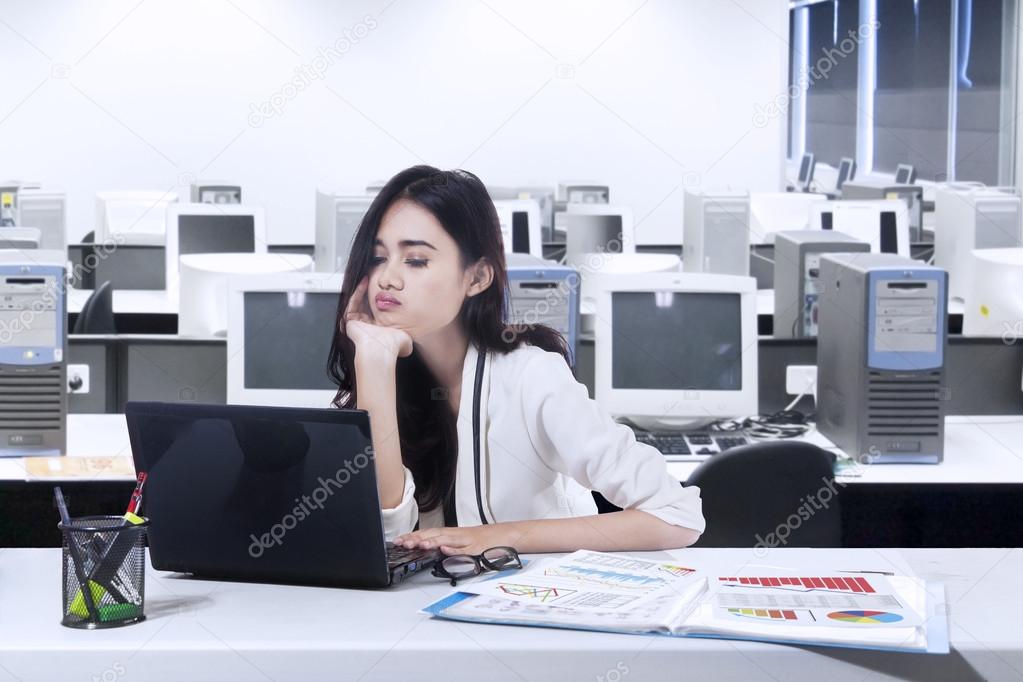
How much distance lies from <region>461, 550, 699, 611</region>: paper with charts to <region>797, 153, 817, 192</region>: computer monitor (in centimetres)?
1129

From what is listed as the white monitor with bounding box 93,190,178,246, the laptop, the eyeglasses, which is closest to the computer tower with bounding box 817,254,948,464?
the eyeglasses

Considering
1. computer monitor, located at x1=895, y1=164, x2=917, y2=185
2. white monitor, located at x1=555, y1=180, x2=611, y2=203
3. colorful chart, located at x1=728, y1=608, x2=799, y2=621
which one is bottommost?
colorful chart, located at x1=728, y1=608, x2=799, y2=621

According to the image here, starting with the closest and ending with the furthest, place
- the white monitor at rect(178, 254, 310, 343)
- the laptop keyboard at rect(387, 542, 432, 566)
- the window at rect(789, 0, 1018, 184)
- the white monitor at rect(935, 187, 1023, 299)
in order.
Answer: the laptop keyboard at rect(387, 542, 432, 566)
the white monitor at rect(178, 254, 310, 343)
the white monitor at rect(935, 187, 1023, 299)
the window at rect(789, 0, 1018, 184)

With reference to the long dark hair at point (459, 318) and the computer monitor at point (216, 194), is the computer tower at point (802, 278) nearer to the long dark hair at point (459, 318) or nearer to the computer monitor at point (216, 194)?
the long dark hair at point (459, 318)

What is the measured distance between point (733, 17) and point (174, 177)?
411 centimetres

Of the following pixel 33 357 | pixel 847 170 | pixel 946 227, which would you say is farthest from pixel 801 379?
pixel 847 170

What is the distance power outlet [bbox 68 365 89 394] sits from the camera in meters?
3.54

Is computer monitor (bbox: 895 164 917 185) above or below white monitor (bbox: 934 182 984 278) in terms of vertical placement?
above

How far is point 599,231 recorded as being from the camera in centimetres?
586

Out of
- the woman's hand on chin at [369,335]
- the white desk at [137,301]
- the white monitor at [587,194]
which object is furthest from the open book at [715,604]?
the white monitor at [587,194]

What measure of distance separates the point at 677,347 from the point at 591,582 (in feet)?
6.12

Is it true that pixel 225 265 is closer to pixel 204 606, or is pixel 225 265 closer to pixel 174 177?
pixel 204 606

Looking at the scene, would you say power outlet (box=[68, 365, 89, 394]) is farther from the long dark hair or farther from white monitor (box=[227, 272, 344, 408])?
the long dark hair

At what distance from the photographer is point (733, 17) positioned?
9.22 metres
